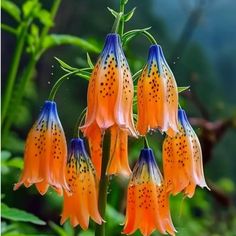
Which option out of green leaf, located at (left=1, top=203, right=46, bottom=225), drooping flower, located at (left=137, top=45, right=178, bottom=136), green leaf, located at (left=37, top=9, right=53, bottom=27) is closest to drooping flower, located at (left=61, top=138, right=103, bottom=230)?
drooping flower, located at (left=137, top=45, right=178, bottom=136)

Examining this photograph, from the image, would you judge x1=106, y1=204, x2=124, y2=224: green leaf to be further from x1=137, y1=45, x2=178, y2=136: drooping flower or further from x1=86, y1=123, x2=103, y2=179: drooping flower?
x1=137, y1=45, x2=178, y2=136: drooping flower

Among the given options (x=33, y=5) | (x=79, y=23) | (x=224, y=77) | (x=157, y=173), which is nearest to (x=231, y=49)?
(x=224, y=77)

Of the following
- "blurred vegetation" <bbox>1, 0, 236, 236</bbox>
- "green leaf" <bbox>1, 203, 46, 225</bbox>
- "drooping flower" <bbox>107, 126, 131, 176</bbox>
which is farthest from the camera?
"blurred vegetation" <bbox>1, 0, 236, 236</bbox>

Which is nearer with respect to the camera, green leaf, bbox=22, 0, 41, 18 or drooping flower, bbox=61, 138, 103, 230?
drooping flower, bbox=61, 138, 103, 230

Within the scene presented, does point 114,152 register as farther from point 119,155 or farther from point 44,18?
point 44,18

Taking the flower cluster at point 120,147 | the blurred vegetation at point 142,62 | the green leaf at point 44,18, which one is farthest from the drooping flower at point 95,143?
the blurred vegetation at point 142,62

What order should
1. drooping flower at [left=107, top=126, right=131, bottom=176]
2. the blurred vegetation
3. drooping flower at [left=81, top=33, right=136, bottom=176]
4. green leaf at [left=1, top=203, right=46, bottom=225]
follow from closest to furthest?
1. drooping flower at [left=81, top=33, right=136, bottom=176]
2. drooping flower at [left=107, top=126, right=131, bottom=176]
3. green leaf at [left=1, top=203, right=46, bottom=225]
4. the blurred vegetation
